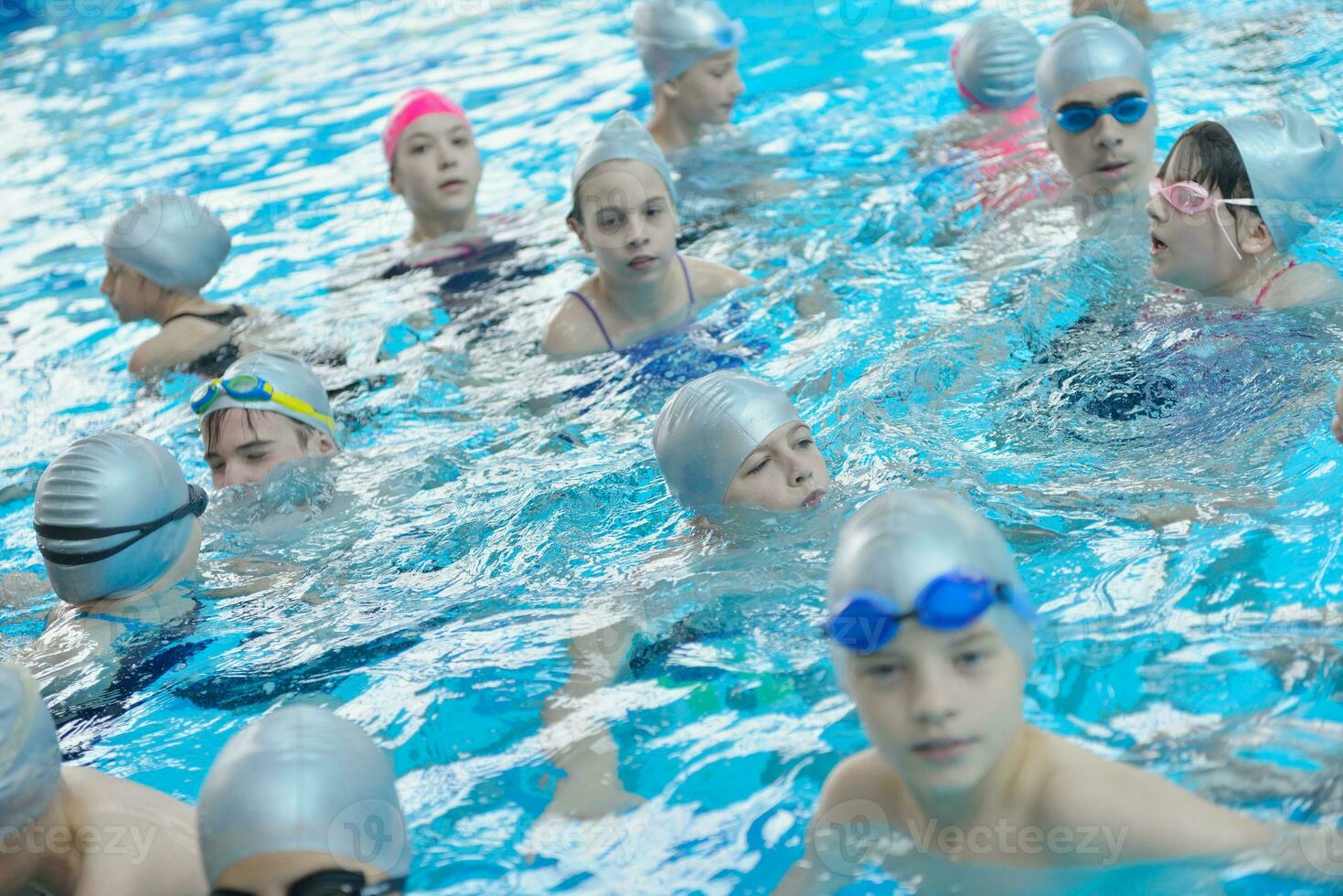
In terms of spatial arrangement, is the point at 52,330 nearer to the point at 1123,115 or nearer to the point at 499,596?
the point at 499,596

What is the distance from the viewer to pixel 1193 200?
4867 mm

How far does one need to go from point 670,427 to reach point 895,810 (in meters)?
1.88

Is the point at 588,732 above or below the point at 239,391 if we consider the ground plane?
below

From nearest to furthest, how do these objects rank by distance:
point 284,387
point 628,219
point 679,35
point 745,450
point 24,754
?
point 24,754 → point 745,450 → point 284,387 → point 628,219 → point 679,35

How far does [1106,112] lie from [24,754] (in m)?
4.96

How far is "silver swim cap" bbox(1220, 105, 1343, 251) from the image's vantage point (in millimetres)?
4820

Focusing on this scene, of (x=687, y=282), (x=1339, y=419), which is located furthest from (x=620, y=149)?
(x=1339, y=419)

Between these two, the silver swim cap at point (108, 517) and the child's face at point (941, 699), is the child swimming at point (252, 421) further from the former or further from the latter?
the child's face at point (941, 699)

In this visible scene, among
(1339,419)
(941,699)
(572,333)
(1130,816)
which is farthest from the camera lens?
(572,333)

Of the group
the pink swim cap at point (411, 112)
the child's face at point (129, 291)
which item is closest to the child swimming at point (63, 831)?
the child's face at point (129, 291)

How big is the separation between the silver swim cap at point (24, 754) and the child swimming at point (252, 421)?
2383 mm

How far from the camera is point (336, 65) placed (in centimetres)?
1320

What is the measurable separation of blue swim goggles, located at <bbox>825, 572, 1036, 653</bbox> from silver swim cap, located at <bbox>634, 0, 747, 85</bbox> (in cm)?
672

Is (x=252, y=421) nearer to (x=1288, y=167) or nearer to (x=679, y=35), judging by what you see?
(x=1288, y=167)
